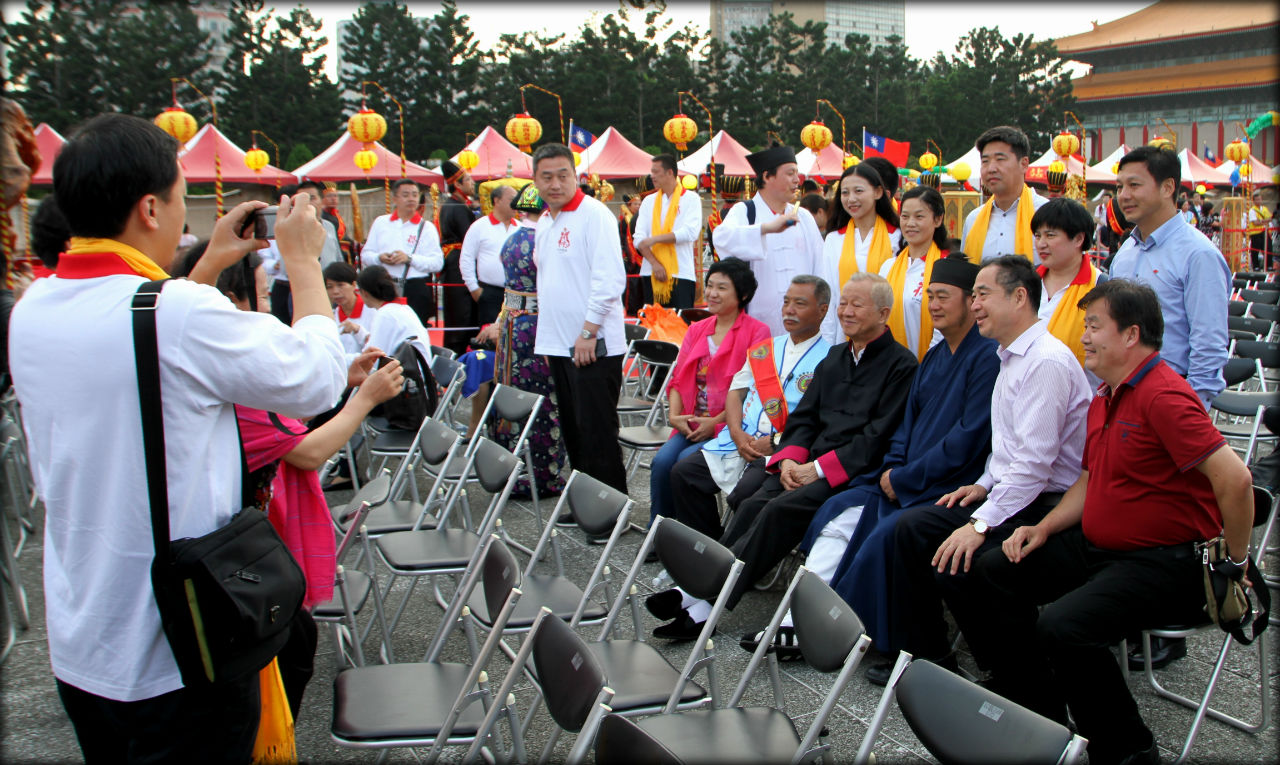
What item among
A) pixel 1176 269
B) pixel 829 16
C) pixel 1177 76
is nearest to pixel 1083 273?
pixel 1176 269

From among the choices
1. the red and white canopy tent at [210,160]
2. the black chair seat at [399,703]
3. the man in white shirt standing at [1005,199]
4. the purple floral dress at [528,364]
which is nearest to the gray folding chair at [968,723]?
the black chair seat at [399,703]

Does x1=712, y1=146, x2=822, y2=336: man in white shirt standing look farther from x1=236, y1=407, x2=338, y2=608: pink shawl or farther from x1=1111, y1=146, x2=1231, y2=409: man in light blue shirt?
x1=236, y1=407, x2=338, y2=608: pink shawl

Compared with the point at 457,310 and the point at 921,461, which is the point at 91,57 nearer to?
the point at 457,310

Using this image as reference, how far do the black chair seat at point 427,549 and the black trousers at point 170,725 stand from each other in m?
1.47

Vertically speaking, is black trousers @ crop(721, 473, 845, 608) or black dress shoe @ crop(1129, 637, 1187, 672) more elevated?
black trousers @ crop(721, 473, 845, 608)

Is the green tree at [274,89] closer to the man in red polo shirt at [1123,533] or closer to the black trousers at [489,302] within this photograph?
the black trousers at [489,302]

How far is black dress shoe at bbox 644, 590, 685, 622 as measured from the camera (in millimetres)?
3344

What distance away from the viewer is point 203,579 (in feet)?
4.69

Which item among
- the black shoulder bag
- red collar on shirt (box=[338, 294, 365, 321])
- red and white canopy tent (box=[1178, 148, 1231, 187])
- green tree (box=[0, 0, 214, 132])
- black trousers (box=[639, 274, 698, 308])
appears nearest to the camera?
the black shoulder bag

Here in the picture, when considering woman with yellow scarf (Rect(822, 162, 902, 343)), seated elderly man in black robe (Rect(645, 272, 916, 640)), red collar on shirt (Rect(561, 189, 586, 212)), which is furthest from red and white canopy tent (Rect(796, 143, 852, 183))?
seated elderly man in black robe (Rect(645, 272, 916, 640))

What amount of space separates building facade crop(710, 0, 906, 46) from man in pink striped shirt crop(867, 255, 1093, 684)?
4076 centimetres

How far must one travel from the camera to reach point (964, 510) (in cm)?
295

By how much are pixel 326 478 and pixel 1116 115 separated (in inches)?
1877

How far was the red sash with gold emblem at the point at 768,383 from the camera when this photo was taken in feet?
12.6
